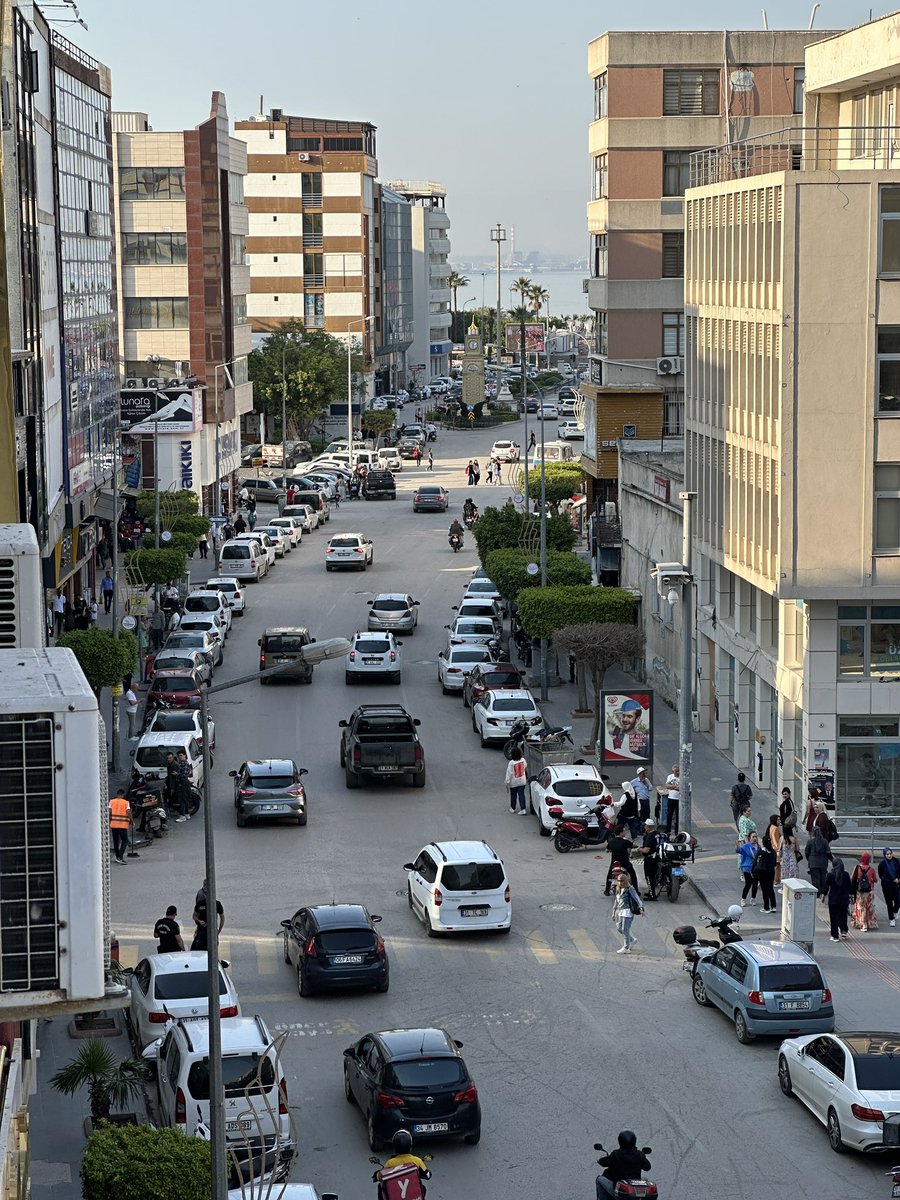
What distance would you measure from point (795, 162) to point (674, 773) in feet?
101

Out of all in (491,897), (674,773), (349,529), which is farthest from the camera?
(349,529)

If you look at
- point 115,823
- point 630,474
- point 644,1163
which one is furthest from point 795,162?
→ point 644,1163

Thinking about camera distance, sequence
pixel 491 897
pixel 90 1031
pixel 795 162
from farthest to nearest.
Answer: pixel 795 162
pixel 491 897
pixel 90 1031

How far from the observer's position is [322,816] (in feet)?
121

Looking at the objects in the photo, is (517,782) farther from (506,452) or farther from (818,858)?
(506,452)

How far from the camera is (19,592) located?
47.8 feet

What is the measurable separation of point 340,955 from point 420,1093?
5.47 m

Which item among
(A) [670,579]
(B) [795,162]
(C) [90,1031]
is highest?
(B) [795,162]

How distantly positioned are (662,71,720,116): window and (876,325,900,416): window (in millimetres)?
35705

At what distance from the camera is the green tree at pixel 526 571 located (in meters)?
51.0

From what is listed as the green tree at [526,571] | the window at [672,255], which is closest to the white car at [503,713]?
the green tree at [526,571]

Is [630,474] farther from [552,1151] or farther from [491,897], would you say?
[552,1151]

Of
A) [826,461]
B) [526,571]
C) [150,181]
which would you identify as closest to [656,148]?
[526,571]

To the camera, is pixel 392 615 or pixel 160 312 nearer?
pixel 392 615
